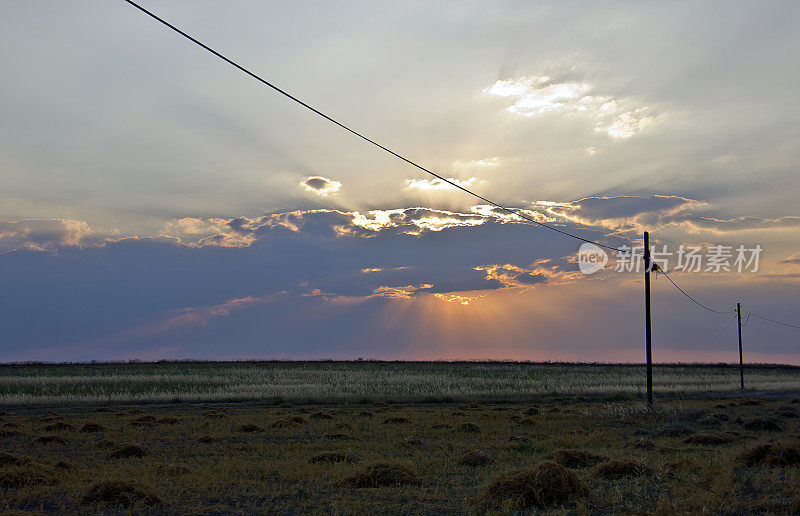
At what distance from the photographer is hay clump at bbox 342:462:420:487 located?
505 inches

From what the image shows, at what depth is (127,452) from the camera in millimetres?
17766

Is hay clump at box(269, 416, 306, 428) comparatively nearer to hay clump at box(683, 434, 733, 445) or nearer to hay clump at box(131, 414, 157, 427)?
hay clump at box(131, 414, 157, 427)

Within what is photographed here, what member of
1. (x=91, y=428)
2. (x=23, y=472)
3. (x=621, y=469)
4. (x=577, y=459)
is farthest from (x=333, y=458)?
(x=91, y=428)

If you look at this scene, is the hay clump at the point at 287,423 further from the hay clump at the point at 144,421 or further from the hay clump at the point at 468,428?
the hay clump at the point at 468,428

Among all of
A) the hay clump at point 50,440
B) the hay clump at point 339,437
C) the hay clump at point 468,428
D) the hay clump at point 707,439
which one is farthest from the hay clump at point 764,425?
the hay clump at point 50,440

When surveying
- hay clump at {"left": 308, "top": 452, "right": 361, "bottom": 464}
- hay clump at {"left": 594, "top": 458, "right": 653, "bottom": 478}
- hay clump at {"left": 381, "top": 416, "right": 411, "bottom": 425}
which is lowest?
hay clump at {"left": 381, "top": 416, "right": 411, "bottom": 425}

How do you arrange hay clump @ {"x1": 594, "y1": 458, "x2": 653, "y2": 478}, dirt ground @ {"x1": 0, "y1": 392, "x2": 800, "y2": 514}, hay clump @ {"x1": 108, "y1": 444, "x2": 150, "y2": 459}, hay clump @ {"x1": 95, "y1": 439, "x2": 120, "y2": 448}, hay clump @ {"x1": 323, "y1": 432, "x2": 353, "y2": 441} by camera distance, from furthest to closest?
hay clump @ {"x1": 323, "y1": 432, "x2": 353, "y2": 441} < hay clump @ {"x1": 95, "y1": 439, "x2": 120, "y2": 448} < hay clump @ {"x1": 108, "y1": 444, "x2": 150, "y2": 459} < hay clump @ {"x1": 594, "y1": 458, "x2": 653, "y2": 478} < dirt ground @ {"x1": 0, "y1": 392, "x2": 800, "y2": 514}

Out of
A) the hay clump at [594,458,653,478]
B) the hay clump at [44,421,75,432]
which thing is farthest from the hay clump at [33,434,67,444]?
the hay clump at [594,458,653,478]

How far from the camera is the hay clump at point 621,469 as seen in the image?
12977 millimetres

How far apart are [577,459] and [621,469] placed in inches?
78.0

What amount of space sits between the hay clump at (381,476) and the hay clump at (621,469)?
4357 mm

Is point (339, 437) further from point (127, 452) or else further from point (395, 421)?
point (127, 452)

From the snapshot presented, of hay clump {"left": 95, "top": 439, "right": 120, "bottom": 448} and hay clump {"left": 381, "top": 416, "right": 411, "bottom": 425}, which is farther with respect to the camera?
hay clump {"left": 381, "top": 416, "right": 411, "bottom": 425}

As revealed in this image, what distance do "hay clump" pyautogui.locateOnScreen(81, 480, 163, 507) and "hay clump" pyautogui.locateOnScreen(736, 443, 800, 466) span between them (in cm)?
1395
